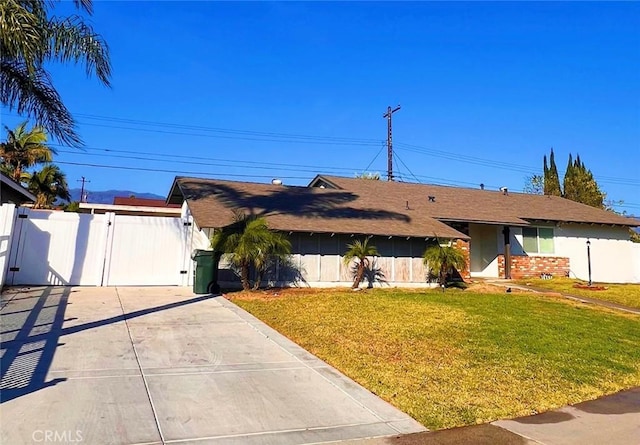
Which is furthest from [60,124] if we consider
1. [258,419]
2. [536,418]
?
[536,418]

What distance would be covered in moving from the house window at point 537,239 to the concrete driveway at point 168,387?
17902mm

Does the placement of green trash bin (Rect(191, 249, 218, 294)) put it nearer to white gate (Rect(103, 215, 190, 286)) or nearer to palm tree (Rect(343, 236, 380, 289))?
white gate (Rect(103, 215, 190, 286))

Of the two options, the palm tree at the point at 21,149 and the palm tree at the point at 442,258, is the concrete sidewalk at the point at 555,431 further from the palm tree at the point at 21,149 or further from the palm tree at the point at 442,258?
the palm tree at the point at 21,149

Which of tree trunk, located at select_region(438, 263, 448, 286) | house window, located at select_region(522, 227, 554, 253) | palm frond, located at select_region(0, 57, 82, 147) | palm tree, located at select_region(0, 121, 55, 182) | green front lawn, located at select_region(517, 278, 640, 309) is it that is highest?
palm tree, located at select_region(0, 121, 55, 182)

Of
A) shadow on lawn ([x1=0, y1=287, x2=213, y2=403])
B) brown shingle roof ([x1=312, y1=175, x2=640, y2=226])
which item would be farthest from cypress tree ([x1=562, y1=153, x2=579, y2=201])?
shadow on lawn ([x1=0, y1=287, x2=213, y2=403])

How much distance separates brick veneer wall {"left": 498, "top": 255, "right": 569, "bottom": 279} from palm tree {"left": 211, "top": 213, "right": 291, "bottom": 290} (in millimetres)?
12809

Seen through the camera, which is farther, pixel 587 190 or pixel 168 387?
pixel 587 190

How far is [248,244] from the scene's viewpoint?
44.1 ft

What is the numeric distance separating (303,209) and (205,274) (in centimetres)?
560

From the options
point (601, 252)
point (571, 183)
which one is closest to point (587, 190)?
point (571, 183)

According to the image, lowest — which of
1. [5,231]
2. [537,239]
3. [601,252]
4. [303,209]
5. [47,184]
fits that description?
[5,231]

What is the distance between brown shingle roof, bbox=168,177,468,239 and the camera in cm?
1602

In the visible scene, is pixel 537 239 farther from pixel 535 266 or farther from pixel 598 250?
pixel 598 250

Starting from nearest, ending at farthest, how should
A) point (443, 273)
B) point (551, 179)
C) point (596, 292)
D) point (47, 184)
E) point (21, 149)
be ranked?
point (596, 292)
point (443, 273)
point (21, 149)
point (47, 184)
point (551, 179)
